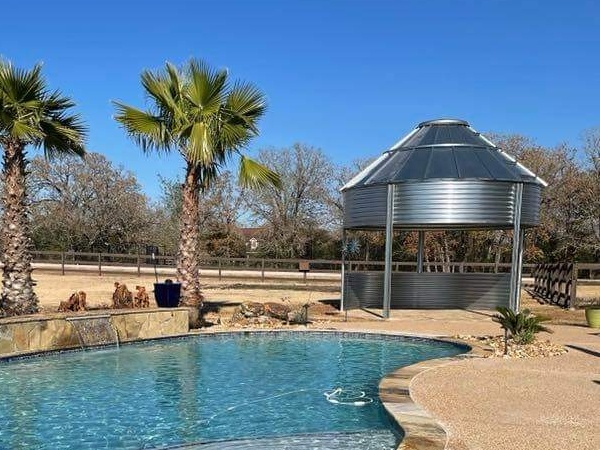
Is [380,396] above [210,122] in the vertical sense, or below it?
below

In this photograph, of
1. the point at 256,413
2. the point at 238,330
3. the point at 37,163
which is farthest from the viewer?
the point at 37,163

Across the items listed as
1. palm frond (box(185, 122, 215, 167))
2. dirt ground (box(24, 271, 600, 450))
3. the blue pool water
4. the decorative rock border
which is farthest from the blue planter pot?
the decorative rock border

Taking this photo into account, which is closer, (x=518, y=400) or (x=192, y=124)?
(x=518, y=400)

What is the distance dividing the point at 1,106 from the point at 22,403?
6.22 m

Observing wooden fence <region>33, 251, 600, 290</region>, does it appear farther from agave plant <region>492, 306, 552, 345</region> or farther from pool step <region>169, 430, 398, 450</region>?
pool step <region>169, 430, 398, 450</region>

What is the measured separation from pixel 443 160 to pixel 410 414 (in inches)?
432

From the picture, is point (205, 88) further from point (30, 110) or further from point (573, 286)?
point (573, 286)

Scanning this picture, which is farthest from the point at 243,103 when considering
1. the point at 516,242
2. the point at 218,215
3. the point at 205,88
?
the point at 218,215

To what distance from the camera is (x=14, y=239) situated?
1134 cm

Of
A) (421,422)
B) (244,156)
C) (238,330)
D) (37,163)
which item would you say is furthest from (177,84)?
(37,163)

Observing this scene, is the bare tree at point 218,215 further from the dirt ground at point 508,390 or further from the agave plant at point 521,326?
the agave plant at point 521,326

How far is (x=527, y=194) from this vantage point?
611 inches

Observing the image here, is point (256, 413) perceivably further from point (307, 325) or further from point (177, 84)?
point (177, 84)

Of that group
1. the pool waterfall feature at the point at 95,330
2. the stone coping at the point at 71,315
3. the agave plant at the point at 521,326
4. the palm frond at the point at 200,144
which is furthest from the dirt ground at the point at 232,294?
the palm frond at the point at 200,144
